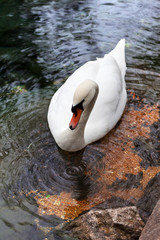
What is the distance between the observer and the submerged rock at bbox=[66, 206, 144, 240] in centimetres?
294

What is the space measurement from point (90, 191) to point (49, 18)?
7.31 meters

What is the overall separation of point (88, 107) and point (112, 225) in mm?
1680

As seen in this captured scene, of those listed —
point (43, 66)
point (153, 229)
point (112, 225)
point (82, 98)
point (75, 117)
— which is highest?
point (82, 98)

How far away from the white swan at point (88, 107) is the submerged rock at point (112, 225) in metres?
1.23

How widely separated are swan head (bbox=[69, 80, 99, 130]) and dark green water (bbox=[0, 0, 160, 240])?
892 mm

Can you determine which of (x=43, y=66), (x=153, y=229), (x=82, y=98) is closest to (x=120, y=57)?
(x=43, y=66)

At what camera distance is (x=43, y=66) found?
6949 mm

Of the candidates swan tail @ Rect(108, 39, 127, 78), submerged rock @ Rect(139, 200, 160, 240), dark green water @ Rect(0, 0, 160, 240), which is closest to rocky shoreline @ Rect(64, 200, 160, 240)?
submerged rock @ Rect(139, 200, 160, 240)

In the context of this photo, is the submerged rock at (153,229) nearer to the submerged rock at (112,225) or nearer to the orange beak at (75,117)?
the submerged rock at (112,225)

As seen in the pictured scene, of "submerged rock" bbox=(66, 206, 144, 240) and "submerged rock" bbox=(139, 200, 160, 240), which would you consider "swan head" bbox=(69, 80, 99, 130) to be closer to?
"submerged rock" bbox=(66, 206, 144, 240)

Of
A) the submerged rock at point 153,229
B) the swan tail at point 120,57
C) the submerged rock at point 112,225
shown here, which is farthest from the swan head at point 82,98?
the swan tail at point 120,57

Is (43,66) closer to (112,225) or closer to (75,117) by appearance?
(75,117)

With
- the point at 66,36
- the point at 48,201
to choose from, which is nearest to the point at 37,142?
the point at 48,201

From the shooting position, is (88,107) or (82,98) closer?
(82,98)
